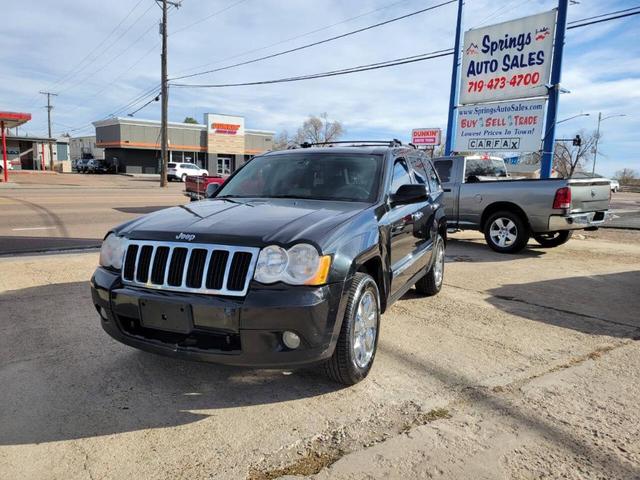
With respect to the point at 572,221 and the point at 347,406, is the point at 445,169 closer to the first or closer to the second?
the point at 572,221

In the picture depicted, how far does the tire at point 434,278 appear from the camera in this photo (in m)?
5.94

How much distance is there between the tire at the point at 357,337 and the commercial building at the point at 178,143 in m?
55.0

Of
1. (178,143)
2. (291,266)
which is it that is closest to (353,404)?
(291,266)

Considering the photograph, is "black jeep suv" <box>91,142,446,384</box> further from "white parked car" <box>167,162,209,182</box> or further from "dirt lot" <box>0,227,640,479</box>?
"white parked car" <box>167,162,209,182</box>

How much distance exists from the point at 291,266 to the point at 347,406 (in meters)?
1.03

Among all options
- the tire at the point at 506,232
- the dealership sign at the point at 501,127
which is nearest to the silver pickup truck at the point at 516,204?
the tire at the point at 506,232

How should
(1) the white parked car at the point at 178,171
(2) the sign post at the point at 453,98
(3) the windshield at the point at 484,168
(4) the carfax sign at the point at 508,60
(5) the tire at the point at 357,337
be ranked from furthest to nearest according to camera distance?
1. (1) the white parked car at the point at 178,171
2. (2) the sign post at the point at 453,98
3. (4) the carfax sign at the point at 508,60
4. (3) the windshield at the point at 484,168
5. (5) the tire at the point at 357,337

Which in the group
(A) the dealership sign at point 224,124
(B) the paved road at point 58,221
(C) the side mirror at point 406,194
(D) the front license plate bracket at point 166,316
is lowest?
(B) the paved road at point 58,221

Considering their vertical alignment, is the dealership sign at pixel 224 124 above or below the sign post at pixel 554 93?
above

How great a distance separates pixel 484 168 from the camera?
35.6ft

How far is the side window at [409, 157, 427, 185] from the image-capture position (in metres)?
5.33

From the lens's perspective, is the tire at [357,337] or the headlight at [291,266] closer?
the headlight at [291,266]

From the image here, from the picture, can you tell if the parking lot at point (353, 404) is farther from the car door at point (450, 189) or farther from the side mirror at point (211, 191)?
the car door at point (450, 189)

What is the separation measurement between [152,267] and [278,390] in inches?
47.9
